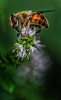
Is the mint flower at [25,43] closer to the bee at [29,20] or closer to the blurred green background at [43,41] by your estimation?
the bee at [29,20]

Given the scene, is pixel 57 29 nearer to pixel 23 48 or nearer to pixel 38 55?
pixel 38 55

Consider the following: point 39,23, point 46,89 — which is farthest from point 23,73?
point 39,23

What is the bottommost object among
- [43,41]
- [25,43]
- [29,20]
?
[43,41]

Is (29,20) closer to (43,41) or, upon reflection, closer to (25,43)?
(25,43)

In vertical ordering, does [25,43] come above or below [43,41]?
above

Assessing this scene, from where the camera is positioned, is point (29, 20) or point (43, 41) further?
point (43, 41)

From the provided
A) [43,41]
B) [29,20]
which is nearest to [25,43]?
[29,20]
